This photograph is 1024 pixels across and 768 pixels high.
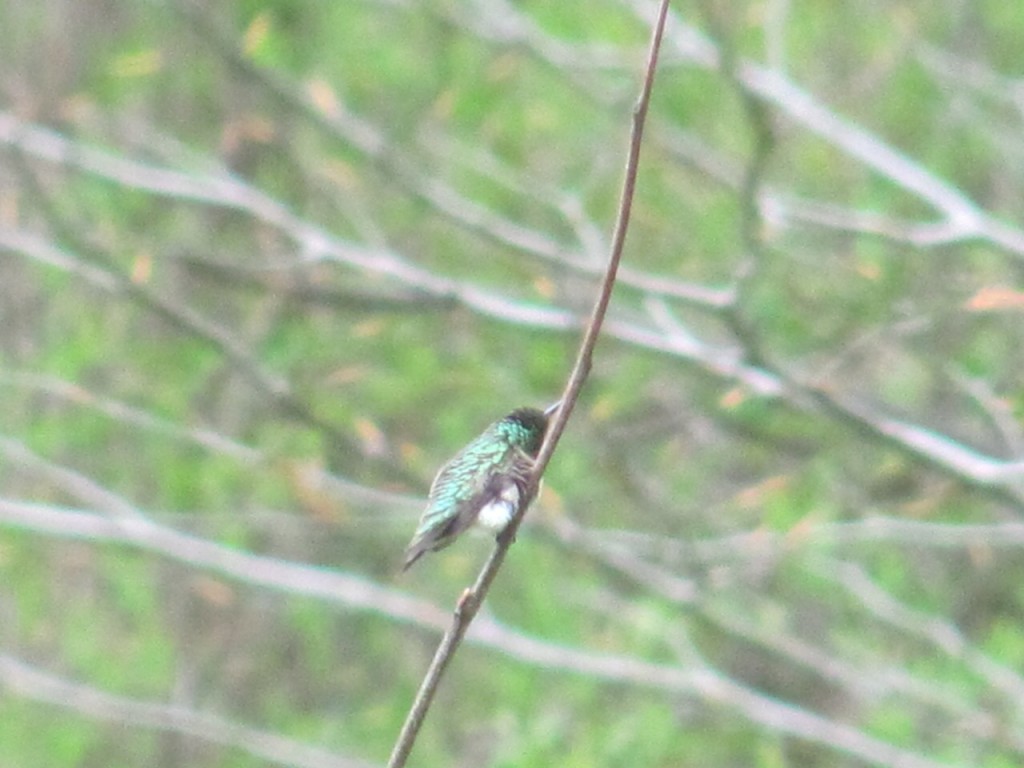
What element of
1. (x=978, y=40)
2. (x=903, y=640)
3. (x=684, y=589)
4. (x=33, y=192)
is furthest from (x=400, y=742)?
(x=978, y=40)

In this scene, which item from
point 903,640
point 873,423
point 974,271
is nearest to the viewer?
point 873,423

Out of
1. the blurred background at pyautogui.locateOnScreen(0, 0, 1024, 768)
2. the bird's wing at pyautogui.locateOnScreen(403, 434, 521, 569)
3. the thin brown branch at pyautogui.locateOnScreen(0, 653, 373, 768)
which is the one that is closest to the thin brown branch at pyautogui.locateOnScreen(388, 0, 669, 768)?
the bird's wing at pyautogui.locateOnScreen(403, 434, 521, 569)

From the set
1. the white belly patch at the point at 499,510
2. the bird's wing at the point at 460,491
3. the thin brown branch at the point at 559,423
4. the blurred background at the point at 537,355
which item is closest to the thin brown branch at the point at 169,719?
the blurred background at the point at 537,355

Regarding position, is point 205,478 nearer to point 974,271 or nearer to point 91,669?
point 91,669

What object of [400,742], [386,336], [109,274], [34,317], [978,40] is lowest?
[400,742]

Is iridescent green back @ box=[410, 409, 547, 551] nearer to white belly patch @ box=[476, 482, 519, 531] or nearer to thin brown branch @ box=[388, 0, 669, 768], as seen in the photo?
white belly patch @ box=[476, 482, 519, 531]

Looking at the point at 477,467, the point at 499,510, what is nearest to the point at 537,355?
the point at 477,467
